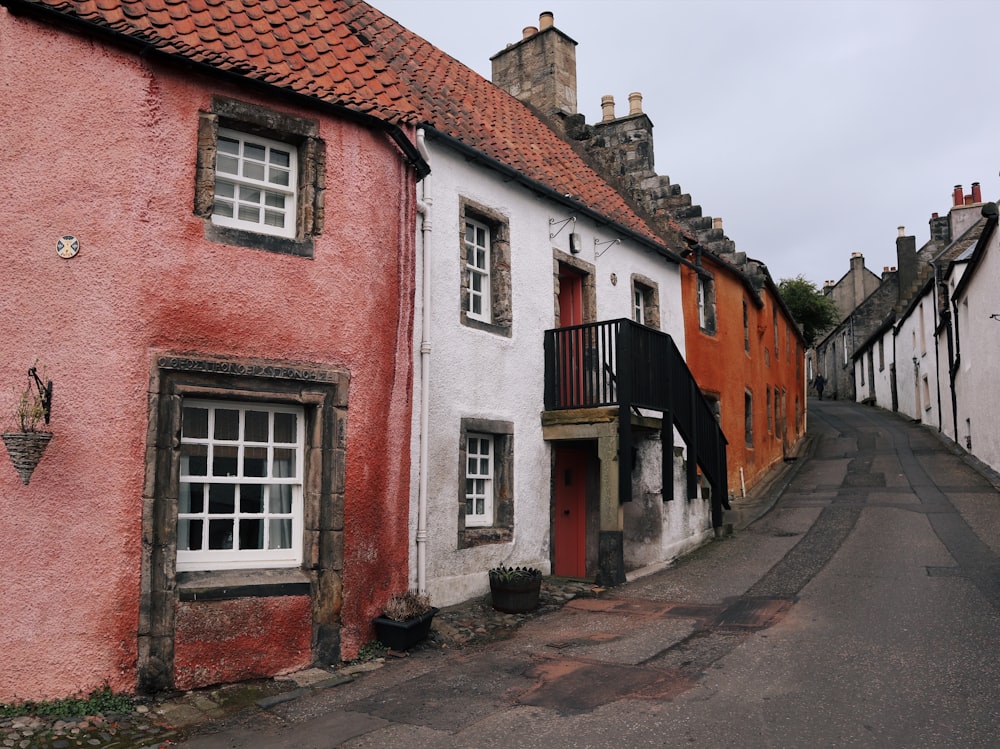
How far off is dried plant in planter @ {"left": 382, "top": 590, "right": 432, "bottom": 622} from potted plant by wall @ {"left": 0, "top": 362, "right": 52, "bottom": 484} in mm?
3503

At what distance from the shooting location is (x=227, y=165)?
774 cm

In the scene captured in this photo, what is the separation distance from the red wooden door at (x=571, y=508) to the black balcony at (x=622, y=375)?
1.22m

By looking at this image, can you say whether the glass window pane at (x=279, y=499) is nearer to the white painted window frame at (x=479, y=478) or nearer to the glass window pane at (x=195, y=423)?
the glass window pane at (x=195, y=423)

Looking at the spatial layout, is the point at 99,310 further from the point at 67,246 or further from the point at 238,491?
the point at 238,491

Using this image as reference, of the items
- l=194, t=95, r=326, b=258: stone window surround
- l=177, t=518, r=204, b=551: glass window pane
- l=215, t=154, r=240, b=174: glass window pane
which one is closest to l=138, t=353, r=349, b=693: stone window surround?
l=177, t=518, r=204, b=551: glass window pane

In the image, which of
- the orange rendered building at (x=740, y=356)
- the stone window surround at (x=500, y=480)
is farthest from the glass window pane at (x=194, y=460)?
the orange rendered building at (x=740, y=356)

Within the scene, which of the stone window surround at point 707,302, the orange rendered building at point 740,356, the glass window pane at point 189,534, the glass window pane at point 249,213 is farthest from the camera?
the stone window surround at point 707,302

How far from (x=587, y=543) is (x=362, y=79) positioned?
7520 mm

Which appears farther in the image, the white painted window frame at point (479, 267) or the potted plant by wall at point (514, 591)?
the white painted window frame at point (479, 267)

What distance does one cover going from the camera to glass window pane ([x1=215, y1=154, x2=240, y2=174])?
7.70m

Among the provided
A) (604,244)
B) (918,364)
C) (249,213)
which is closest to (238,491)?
(249,213)

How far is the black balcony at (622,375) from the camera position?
37.2 feet

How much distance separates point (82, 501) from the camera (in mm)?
6387

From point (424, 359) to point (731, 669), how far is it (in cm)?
469
